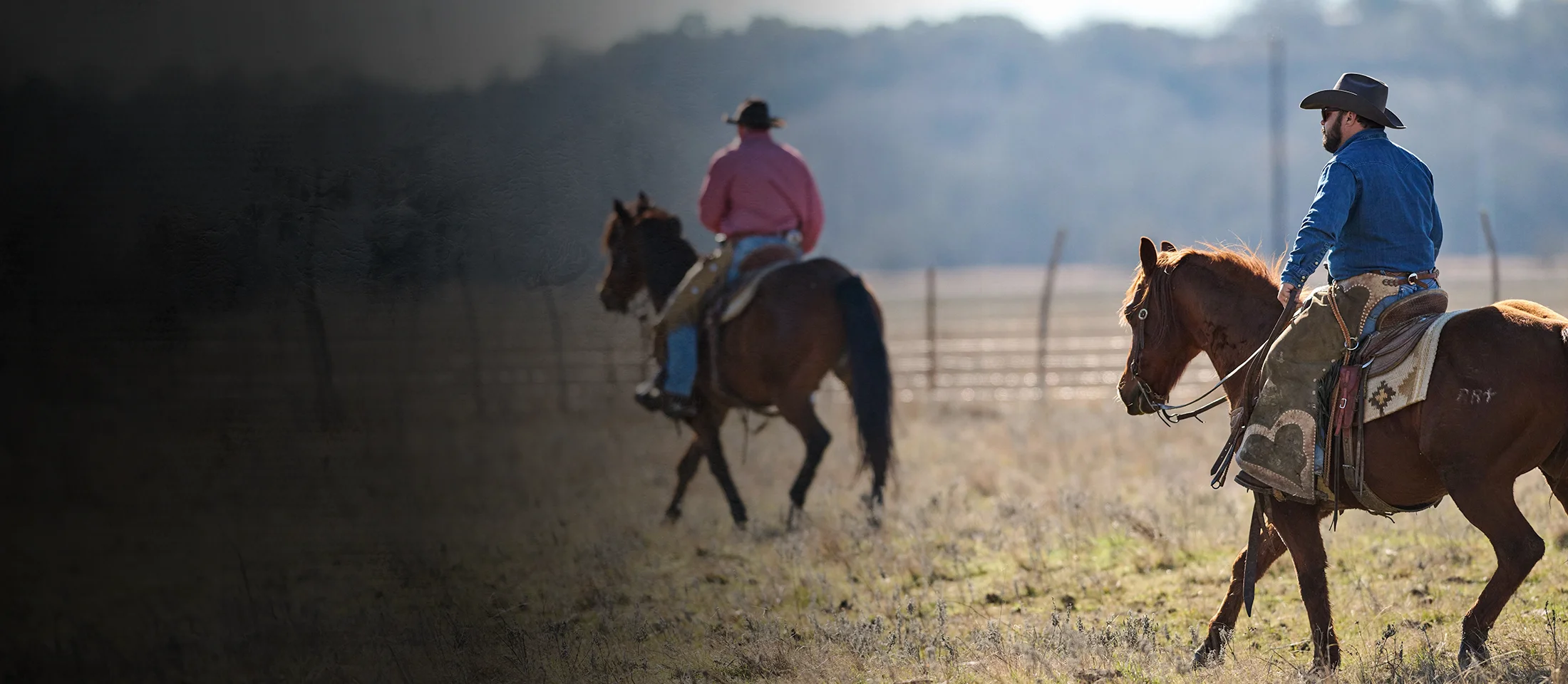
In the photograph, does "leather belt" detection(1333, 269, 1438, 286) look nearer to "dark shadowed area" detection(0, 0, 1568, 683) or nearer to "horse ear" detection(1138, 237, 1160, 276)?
"horse ear" detection(1138, 237, 1160, 276)

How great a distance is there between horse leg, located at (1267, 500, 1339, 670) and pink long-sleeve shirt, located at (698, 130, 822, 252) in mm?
4887

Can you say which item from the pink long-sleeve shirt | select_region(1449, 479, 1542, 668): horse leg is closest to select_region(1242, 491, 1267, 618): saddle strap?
select_region(1449, 479, 1542, 668): horse leg

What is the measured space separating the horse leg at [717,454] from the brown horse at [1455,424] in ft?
14.5

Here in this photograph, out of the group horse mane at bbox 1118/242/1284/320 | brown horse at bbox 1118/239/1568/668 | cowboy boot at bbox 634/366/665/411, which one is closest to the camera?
brown horse at bbox 1118/239/1568/668

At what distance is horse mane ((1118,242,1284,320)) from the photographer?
188 inches

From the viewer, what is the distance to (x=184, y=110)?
198 inches

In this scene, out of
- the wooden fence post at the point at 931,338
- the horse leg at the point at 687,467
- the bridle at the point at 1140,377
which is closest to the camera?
the bridle at the point at 1140,377

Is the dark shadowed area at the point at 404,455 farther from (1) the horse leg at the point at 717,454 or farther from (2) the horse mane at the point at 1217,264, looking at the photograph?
(2) the horse mane at the point at 1217,264

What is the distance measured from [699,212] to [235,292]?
434cm

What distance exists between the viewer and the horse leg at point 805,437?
8508mm

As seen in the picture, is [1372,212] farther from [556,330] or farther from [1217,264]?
[556,330]

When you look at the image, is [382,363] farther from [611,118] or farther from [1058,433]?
[1058,433]

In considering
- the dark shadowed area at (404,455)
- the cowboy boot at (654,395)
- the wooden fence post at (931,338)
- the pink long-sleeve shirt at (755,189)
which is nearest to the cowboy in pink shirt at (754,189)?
the pink long-sleeve shirt at (755,189)

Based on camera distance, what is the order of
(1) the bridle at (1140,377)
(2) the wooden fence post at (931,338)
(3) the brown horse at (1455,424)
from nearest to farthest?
(3) the brown horse at (1455,424) < (1) the bridle at (1140,377) < (2) the wooden fence post at (931,338)
